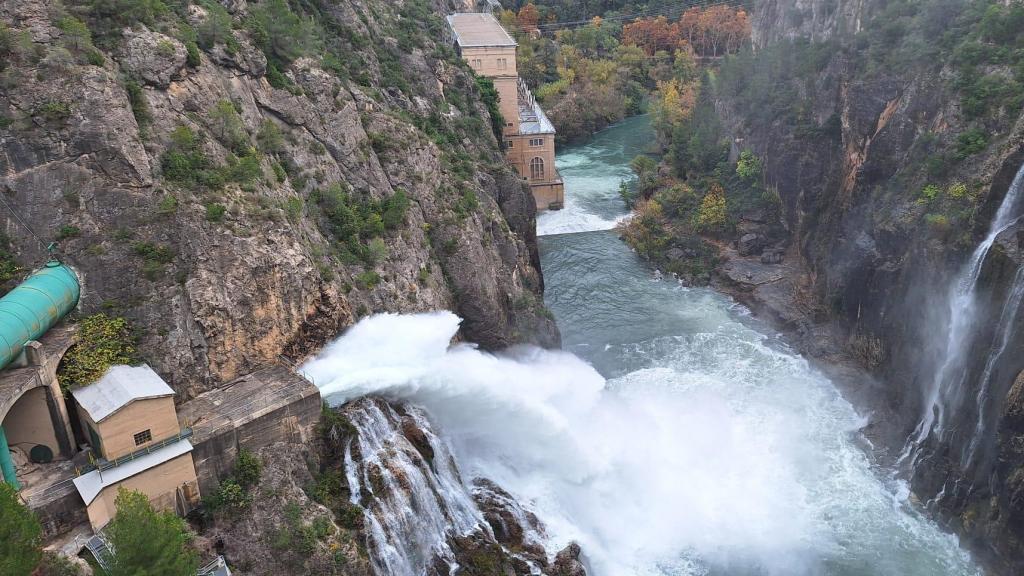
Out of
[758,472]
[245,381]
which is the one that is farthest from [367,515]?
[758,472]

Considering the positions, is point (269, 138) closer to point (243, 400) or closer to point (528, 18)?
point (243, 400)

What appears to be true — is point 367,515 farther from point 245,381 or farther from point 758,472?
point 758,472

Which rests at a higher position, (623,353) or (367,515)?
(367,515)

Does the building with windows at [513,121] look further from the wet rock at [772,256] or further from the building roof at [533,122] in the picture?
the wet rock at [772,256]

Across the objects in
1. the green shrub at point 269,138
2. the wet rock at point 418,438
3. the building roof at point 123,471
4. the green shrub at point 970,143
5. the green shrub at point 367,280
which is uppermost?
the green shrub at point 269,138

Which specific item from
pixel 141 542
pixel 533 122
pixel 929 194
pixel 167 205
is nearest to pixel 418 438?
pixel 167 205

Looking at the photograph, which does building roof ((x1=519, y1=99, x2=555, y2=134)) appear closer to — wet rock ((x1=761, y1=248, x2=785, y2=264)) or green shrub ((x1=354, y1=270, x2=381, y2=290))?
wet rock ((x1=761, y1=248, x2=785, y2=264))

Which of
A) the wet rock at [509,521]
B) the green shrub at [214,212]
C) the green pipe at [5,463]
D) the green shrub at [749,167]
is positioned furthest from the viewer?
the green shrub at [749,167]

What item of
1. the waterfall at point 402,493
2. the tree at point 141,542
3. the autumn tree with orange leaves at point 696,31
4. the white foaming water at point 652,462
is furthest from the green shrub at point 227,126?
the autumn tree with orange leaves at point 696,31
